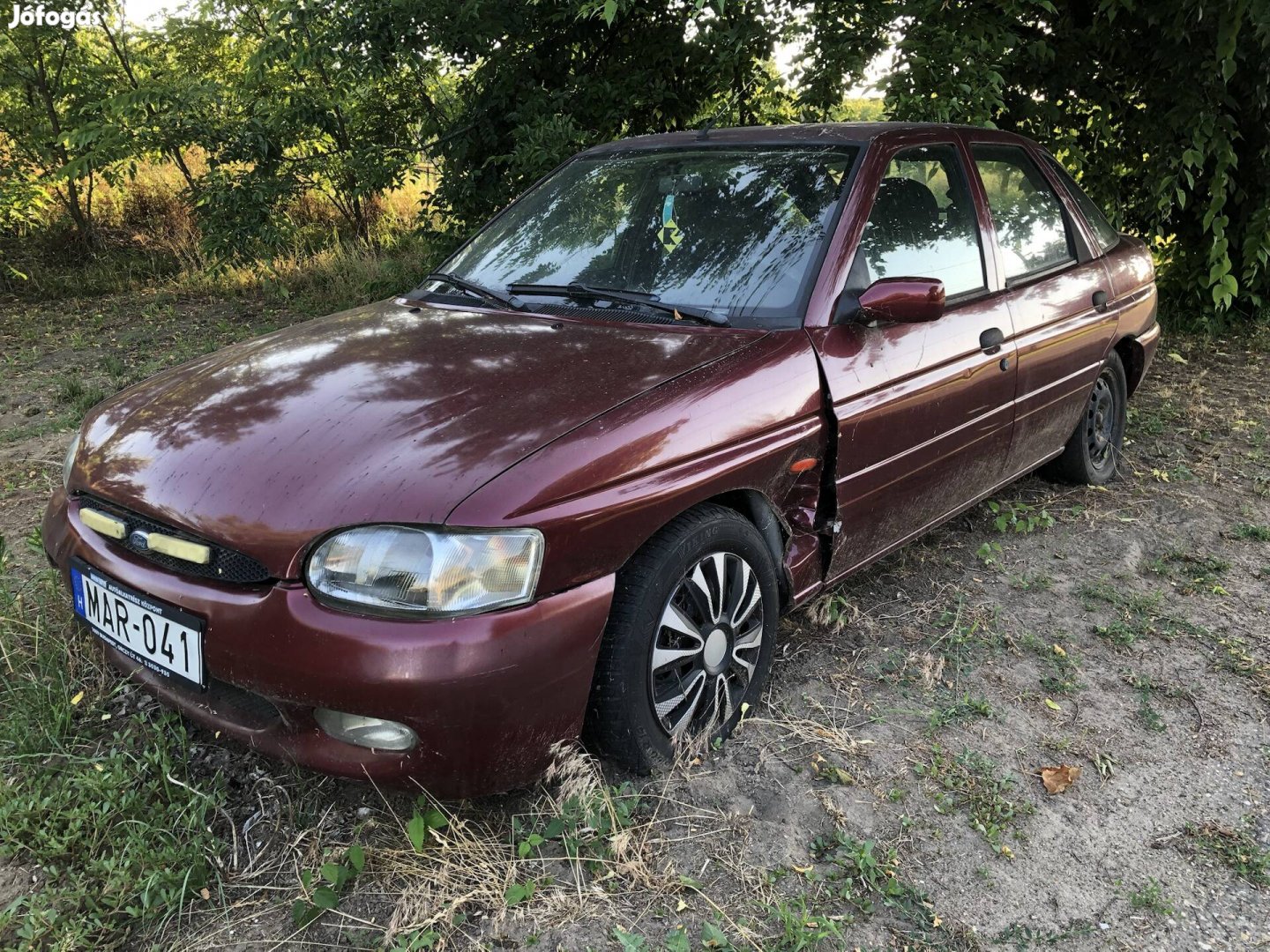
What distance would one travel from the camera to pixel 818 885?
2041 mm

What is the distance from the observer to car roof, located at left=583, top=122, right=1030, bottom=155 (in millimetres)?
3061

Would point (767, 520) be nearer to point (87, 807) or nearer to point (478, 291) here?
point (478, 291)

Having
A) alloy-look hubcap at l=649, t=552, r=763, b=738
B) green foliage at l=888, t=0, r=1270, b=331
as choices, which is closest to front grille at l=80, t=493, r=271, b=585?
alloy-look hubcap at l=649, t=552, r=763, b=738

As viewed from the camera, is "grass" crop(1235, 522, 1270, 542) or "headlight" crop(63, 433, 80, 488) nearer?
"headlight" crop(63, 433, 80, 488)

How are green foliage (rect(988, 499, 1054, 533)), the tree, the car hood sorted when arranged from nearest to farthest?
the car hood
green foliage (rect(988, 499, 1054, 533))
the tree

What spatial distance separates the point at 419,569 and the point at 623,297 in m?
1.22

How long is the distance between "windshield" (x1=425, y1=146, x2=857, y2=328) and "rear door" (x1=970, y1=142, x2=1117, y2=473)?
0.90 m

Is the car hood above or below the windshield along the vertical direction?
below

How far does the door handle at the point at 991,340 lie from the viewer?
3.16 metres

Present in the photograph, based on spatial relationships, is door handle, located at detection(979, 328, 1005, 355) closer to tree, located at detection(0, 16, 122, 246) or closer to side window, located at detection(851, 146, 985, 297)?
side window, located at detection(851, 146, 985, 297)

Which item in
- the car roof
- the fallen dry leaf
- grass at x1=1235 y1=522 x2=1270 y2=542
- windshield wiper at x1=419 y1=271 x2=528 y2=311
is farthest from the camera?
grass at x1=1235 y1=522 x2=1270 y2=542

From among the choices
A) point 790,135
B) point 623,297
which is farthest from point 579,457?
point 790,135

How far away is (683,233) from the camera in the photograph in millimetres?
2934

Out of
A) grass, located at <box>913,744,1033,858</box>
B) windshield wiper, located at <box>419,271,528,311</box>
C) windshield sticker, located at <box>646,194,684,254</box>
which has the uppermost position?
windshield sticker, located at <box>646,194,684,254</box>
